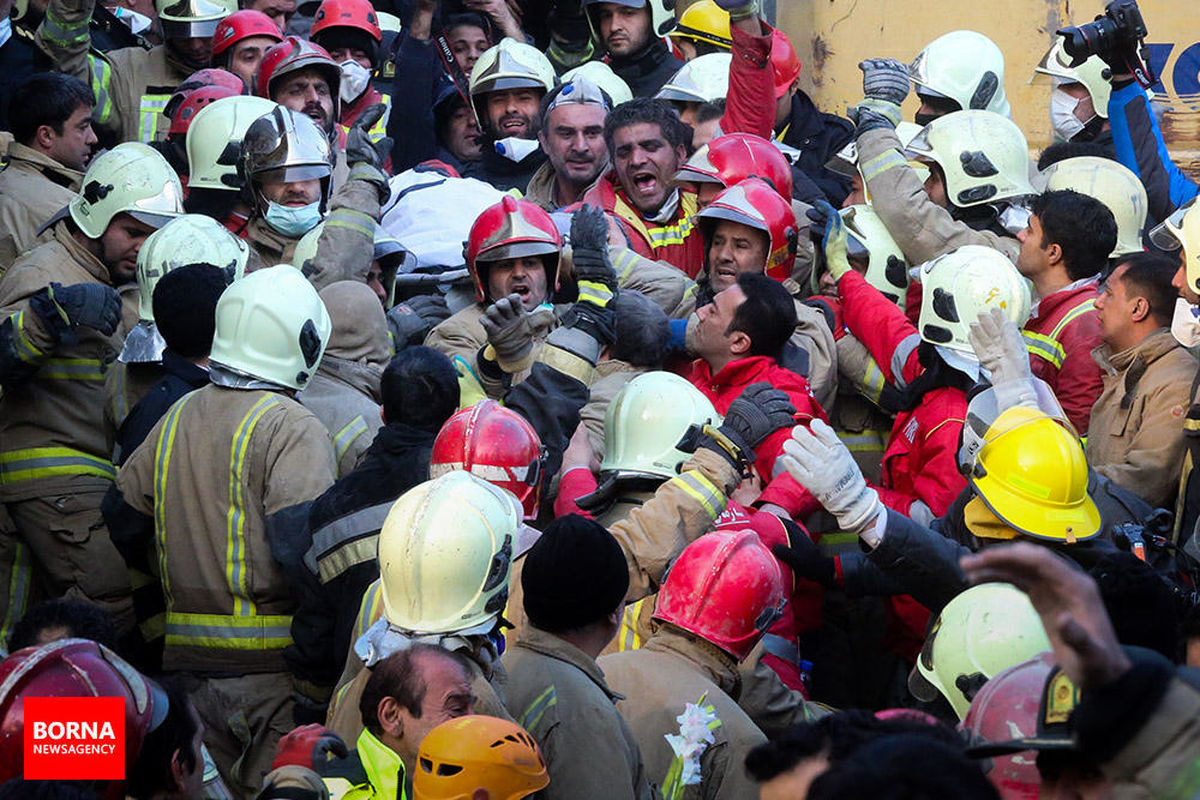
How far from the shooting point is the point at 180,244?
659 cm

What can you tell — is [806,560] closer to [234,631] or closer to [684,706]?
[684,706]

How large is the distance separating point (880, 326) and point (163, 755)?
4106 mm

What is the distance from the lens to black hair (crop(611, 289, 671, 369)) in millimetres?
6766

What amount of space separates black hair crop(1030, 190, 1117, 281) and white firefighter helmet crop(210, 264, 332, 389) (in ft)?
10.2

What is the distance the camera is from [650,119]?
8.19m

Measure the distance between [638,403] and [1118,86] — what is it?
3.57 metres

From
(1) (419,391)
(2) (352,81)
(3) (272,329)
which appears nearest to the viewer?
(1) (419,391)

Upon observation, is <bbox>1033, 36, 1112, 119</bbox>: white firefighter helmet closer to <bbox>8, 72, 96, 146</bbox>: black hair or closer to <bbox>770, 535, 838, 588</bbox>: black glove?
<bbox>770, 535, 838, 588</bbox>: black glove

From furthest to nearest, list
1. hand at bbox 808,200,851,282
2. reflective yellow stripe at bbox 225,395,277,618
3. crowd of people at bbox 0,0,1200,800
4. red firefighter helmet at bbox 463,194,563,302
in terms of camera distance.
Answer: hand at bbox 808,200,851,282
red firefighter helmet at bbox 463,194,563,302
reflective yellow stripe at bbox 225,395,277,618
crowd of people at bbox 0,0,1200,800

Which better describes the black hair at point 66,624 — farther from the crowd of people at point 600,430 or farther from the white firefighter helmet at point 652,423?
the white firefighter helmet at point 652,423

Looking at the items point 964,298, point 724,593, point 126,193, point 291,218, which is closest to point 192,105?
point 291,218

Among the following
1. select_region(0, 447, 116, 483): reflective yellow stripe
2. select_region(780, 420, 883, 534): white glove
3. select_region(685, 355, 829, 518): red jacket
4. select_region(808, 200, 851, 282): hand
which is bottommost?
select_region(0, 447, 116, 483): reflective yellow stripe

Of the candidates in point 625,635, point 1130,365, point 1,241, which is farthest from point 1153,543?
point 1,241

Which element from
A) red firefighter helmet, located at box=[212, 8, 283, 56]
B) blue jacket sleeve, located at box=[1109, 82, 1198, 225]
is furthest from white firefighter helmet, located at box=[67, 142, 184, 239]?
blue jacket sleeve, located at box=[1109, 82, 1198, 225]
